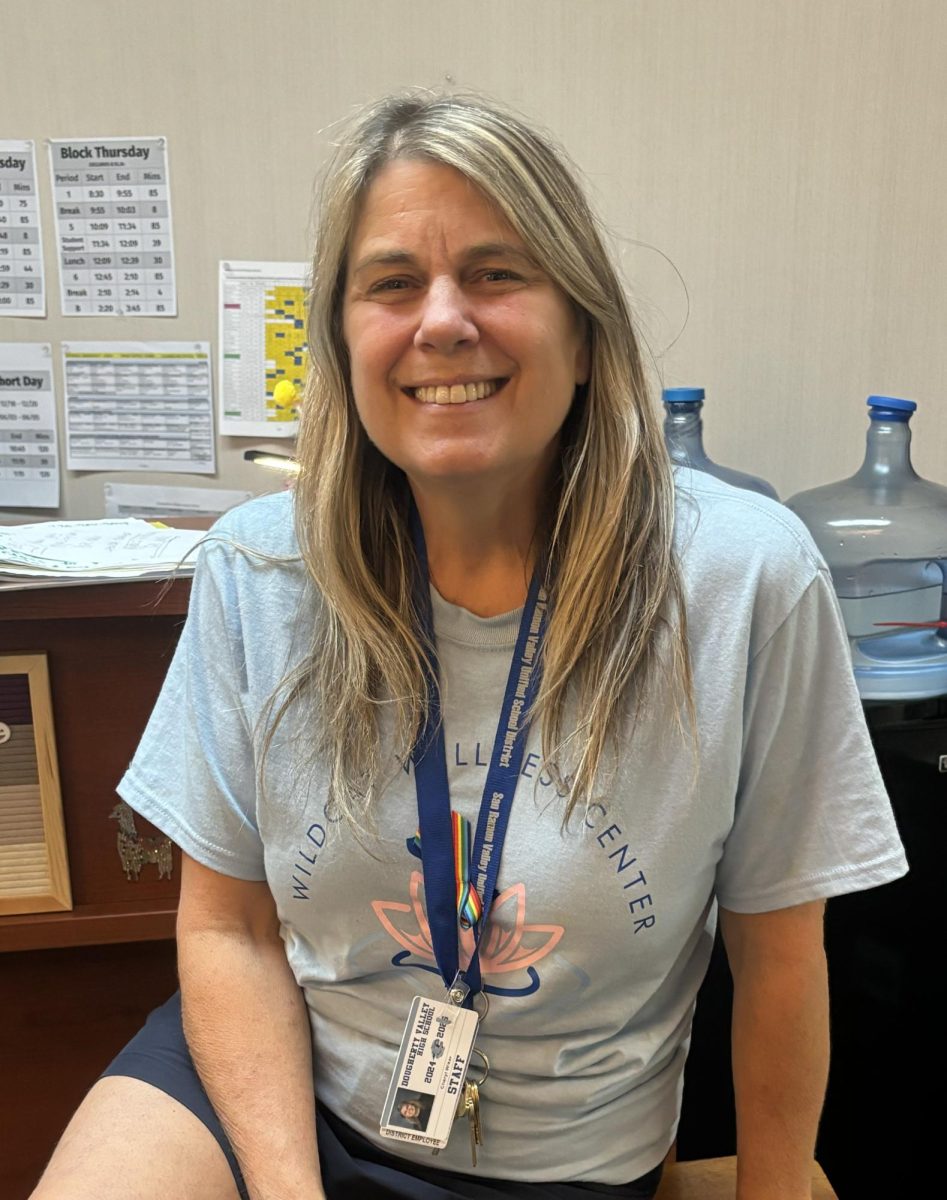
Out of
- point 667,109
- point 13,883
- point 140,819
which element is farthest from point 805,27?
point 13,883

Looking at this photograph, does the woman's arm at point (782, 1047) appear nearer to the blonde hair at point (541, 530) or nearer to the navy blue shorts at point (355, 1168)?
the navy blue shorts at point (355, 1168)

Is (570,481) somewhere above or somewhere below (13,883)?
above

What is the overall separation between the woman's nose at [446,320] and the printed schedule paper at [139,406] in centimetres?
86

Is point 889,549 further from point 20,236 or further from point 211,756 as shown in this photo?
point 20,236

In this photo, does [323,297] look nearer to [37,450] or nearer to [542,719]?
[542,719]

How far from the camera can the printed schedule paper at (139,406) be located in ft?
5.36

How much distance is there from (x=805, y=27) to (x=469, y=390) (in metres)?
1.09

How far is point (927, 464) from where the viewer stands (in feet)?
5.54

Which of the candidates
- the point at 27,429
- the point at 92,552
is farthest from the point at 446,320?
the point at 27,429

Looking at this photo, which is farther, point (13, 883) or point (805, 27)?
point (805, 27)

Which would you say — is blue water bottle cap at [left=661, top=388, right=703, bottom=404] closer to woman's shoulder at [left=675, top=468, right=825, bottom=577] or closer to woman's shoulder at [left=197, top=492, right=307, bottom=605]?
woman's shoulder at [left=675, top=468, right=825, bottom=577]

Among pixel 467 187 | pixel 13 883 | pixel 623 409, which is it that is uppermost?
pixel 467 187

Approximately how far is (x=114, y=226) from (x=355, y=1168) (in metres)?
1.35

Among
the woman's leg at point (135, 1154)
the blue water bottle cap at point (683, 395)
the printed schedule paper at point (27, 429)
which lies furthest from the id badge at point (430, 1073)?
the printed schedule paper at point (27, 429)
